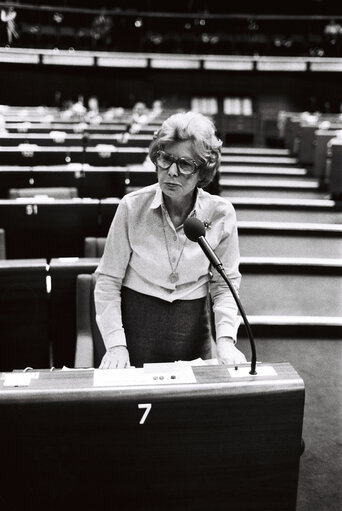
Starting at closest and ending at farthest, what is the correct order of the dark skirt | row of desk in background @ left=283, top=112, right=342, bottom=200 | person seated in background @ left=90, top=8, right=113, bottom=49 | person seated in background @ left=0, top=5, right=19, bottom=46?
1. the dark skirt
2. row of desk in background @ left=283, top=112, right=342, bottom=200
3. person seated in background @ left=0, top=5, right=19, bottom=46
4. person seated in background @ left=90, top=8, right=113, bottom=49

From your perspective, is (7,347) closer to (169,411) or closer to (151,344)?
(151,344)

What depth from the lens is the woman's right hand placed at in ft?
4.69

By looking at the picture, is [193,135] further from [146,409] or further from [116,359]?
[146,409]

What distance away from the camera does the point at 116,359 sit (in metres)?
1.45

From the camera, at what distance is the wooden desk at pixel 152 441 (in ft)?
2.72

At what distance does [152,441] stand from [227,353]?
621 mm

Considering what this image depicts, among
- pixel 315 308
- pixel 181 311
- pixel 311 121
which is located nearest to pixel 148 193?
pixel 181 311

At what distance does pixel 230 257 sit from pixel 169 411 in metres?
0.76

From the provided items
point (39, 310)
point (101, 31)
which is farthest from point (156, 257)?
point (101, 31)

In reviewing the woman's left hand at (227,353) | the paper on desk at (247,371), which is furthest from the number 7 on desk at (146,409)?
the woman's left hand at (227,353)

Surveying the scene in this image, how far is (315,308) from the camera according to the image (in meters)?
3.13

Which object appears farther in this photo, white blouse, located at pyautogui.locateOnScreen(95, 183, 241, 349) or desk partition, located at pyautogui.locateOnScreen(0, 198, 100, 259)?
desk partition, located at pyautogui.locateOnScreen(0, 198, 100, 259)

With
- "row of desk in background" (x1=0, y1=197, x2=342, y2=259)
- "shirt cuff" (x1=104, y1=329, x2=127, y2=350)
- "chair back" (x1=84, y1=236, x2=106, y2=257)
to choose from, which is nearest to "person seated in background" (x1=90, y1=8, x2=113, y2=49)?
"row of desk in background" (x1=0, y1=197, x2=342, y2=259)

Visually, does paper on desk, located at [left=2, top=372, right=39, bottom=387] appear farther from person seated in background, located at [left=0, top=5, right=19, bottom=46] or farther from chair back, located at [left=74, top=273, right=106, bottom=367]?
person seated in background, located at [left=0, top=5, right=19, bottom=46]
